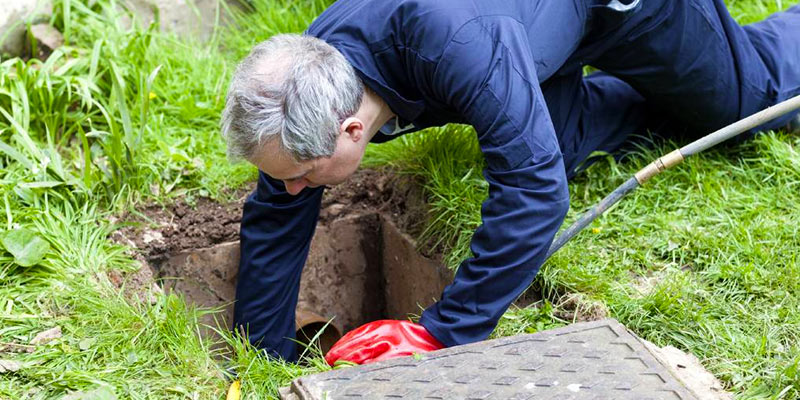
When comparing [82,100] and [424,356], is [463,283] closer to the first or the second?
[424,356]

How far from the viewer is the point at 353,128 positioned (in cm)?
240

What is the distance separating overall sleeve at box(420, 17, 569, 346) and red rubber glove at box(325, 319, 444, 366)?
4 cm

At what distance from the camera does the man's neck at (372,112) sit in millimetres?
2420

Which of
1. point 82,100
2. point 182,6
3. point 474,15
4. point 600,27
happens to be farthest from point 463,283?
point 182,6

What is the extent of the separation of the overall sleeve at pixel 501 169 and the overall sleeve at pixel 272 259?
0.70m

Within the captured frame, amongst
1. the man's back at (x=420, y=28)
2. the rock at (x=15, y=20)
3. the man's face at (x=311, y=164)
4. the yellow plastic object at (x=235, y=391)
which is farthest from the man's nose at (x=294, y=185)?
the rock at (x=15, y=20)

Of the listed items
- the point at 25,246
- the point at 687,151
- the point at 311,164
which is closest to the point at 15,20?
the point at 25,246

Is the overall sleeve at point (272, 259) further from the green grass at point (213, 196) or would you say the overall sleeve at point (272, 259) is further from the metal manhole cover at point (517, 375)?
the metal manhole cover at point (517, 375)

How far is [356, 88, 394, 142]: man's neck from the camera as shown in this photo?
242 centimetres

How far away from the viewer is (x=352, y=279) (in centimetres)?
360

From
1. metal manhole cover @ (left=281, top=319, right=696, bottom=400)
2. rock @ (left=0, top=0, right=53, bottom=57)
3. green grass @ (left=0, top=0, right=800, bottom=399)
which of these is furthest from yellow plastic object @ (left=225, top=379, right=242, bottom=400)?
rock @ (left=0, top=0, right=53, bottom=57)

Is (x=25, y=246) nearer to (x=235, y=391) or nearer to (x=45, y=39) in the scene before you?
(x=235, y=391)

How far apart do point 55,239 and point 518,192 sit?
1.52 metres

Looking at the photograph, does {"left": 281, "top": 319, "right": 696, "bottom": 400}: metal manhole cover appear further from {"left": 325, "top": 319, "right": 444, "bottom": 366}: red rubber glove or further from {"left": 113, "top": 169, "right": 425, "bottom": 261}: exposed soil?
→ {"left": 113, "top": 169, "right": 425, "bottom": 261}: exposed soil
